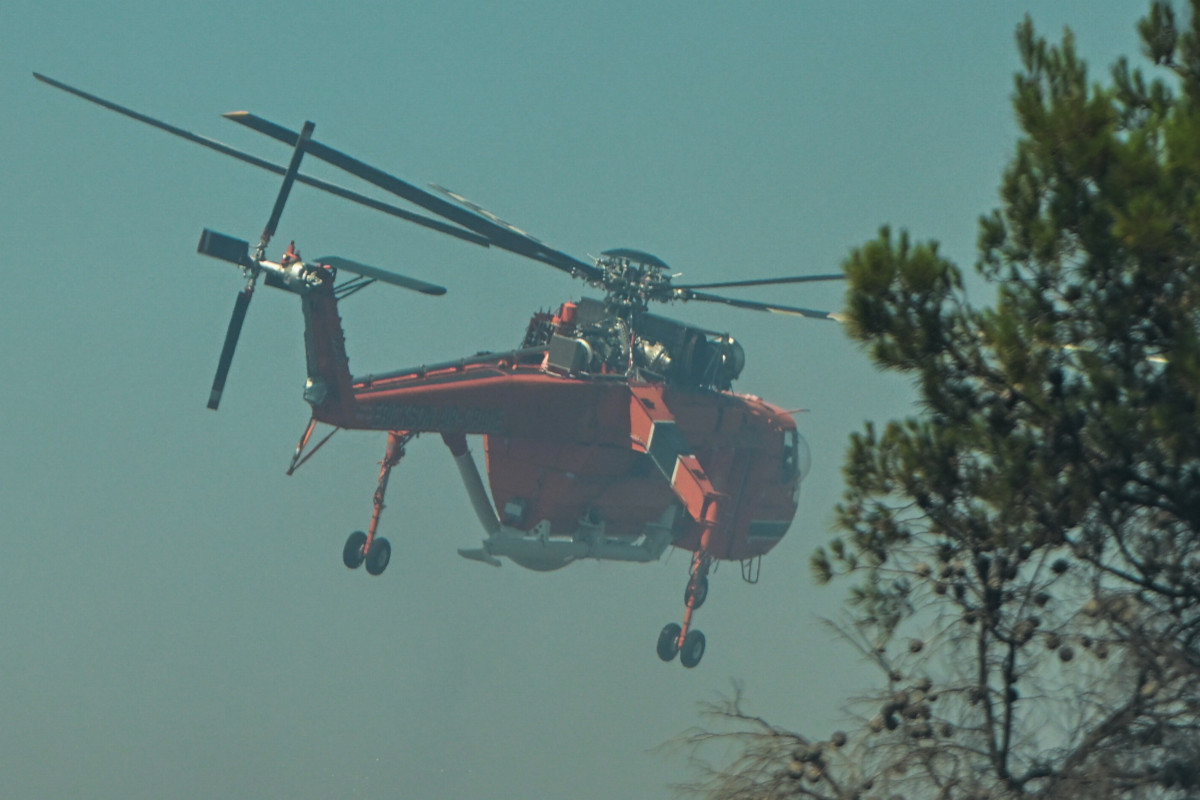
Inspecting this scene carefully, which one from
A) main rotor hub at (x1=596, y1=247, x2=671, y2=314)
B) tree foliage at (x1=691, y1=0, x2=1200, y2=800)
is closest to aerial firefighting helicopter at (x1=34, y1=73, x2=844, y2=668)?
main rotor hub at (x1=596, y1=247, x2=671, y2=314)

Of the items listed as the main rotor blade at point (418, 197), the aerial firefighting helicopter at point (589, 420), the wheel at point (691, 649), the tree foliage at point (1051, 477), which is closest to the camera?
the tree foliage at point (1051, 477)

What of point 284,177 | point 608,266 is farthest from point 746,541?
point 284,177

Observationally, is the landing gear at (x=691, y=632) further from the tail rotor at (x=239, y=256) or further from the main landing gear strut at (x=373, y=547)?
the tail rotor at (x=239, y=256)

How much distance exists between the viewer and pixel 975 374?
10.7m

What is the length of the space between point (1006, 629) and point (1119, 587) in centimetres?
79

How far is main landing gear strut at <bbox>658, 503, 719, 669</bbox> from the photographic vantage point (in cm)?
3066

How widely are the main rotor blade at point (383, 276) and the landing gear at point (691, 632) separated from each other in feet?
31.1

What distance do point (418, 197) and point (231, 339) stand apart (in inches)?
160

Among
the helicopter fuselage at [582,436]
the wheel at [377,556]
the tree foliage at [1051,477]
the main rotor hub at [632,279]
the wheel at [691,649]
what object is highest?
the main rotor hub at [632,279]

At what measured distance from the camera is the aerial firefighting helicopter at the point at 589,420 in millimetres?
25594

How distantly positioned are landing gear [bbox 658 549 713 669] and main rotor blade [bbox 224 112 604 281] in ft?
25.6

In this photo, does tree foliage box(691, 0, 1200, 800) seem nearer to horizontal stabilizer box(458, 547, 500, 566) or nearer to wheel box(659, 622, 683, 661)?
horizontal stabilizer box(458, 547, 500, 566)

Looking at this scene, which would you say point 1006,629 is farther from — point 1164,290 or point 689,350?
point 689,350

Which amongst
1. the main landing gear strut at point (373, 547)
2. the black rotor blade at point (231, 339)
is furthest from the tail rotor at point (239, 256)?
the main landing gear strut at point (373, 547)
